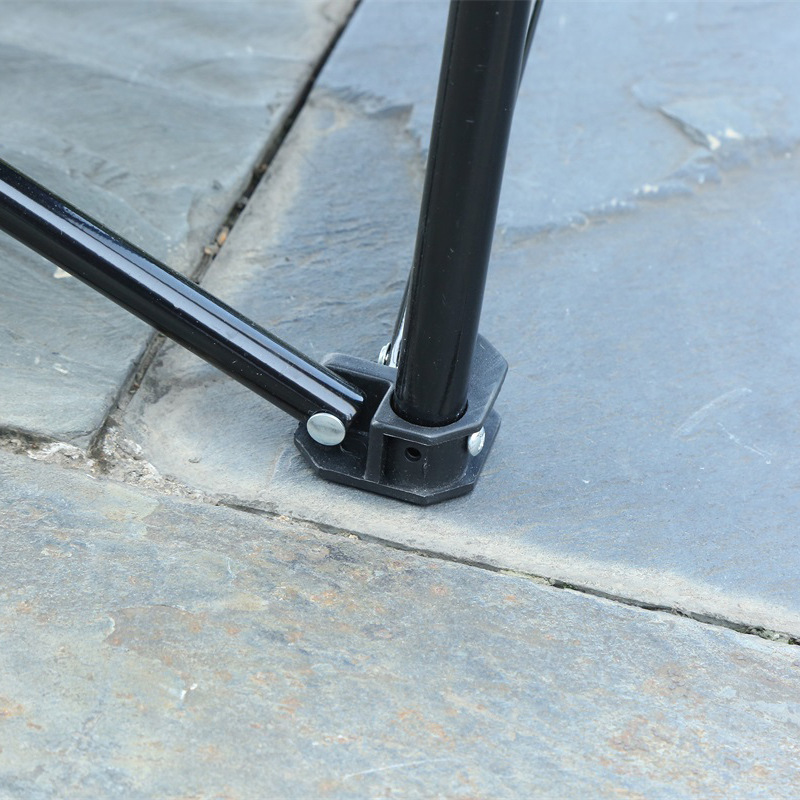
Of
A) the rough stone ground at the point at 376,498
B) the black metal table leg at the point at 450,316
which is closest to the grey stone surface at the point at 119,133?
the rough stone ground at the point at 376,498

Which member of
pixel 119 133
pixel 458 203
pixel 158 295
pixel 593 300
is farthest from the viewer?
pixel 119 133

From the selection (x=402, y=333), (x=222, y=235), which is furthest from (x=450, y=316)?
(x=222, y=235)

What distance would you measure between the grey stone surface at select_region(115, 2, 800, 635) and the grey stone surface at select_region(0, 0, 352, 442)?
61 millimetres

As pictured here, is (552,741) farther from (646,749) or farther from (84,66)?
(84,66)

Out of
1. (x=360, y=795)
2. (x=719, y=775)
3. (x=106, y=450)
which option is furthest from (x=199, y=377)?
(x=719, y=775)

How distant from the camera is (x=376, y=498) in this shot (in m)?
0.97

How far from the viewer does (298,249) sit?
1305mm

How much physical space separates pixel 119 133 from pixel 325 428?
0.74 metres

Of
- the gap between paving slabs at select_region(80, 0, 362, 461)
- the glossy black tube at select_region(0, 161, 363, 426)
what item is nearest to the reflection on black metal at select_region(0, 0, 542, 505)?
the glossy black tube at select_region(0, 161, 363, 426)

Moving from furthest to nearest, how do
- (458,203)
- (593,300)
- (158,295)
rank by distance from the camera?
1. (593,300)
2. (158,295)
3. (458,203)

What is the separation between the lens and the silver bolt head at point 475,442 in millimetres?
942

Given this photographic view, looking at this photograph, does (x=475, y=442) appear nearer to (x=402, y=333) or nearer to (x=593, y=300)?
(x=402, y=333)

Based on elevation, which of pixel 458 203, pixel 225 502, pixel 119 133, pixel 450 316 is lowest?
pixel 225 502

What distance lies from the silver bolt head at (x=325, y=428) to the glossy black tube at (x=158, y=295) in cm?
1
